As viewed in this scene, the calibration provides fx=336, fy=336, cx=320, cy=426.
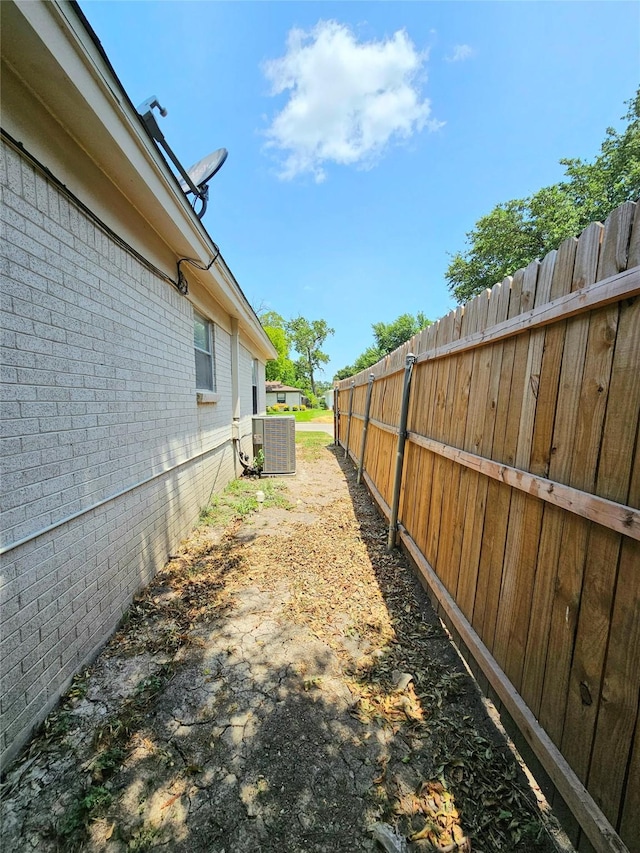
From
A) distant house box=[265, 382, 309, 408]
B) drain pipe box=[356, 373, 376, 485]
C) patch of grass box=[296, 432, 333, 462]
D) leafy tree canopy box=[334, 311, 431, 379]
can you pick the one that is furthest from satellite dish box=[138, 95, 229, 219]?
leafy tree canopy box=[334, 311, 431, 379]

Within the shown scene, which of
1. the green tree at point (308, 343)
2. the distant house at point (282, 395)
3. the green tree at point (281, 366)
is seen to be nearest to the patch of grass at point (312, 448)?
the green tree at point (281, 366)

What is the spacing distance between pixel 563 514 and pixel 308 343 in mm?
54449

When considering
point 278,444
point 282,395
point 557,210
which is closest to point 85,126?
point 278,444

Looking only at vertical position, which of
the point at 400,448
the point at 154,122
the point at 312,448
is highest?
the point at 154,122

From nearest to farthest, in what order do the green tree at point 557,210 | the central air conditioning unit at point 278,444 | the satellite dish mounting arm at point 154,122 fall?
the satellite dish mounting arm at point 154,122, the central air conditioning unit at point 278,444, the green tree at point 557,210

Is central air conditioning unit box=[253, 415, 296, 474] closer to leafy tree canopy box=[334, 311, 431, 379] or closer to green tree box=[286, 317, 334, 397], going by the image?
leafy tree canopy box=[334, 311, 431, 379]

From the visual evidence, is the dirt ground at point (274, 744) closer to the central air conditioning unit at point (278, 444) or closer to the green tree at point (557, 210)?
the central air conditioning unit at point (278, 444)

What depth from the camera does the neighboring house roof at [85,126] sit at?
144cm

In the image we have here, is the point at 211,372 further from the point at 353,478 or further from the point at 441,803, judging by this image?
the point at 441,803

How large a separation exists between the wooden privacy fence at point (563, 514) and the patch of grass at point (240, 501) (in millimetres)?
3126

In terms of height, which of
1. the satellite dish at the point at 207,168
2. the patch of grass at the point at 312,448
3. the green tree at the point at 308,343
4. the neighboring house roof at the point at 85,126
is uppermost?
the green tree at the point at 308,343

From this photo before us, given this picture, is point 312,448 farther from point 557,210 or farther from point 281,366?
point 281,366

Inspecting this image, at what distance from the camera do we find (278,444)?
6.92 m

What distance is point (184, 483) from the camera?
3.90 metres
